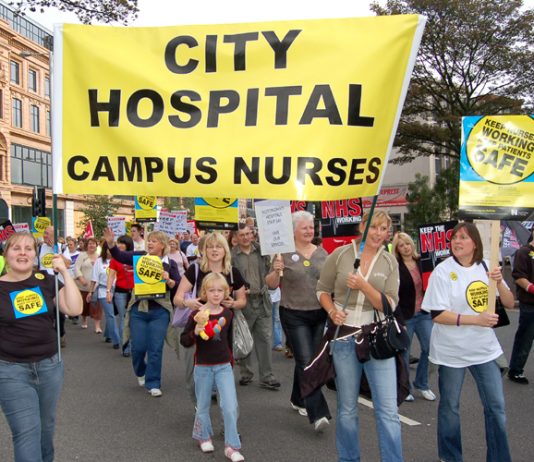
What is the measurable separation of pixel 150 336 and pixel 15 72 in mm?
50882

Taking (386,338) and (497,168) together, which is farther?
(497,168)

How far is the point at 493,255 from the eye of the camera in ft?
13.3

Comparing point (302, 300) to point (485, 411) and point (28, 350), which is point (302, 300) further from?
point (28, 350)

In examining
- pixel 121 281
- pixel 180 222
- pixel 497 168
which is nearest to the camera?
pixel 497 168

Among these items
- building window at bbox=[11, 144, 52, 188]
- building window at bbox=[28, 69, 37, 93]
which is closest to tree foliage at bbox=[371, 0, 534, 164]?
building window at bbox=[11, 144, 52, 188]

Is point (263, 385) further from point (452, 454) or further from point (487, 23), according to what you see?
point (487, 23)

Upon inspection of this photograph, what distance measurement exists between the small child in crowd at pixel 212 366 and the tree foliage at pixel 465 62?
64.0ft

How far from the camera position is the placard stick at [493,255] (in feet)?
13.3

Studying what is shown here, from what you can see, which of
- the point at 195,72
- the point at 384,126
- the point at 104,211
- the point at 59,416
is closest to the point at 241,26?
the point at 195,72

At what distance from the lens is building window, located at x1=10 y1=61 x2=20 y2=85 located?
5084 centimetres

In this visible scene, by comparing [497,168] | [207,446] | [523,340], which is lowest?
[207,446]

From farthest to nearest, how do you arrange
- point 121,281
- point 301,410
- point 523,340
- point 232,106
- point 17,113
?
point 17,113 → point 121,281 → point 523,340 → point 301,410 → point 232,106

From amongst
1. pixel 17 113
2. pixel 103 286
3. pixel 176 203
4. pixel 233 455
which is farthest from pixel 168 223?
pixel 176 203

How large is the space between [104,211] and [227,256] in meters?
45.6
